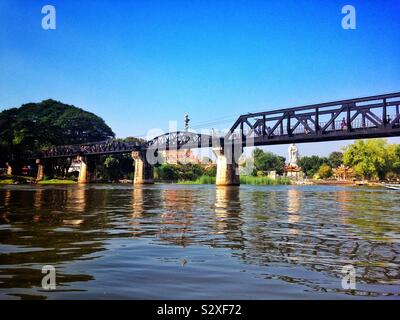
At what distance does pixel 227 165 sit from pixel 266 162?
102m

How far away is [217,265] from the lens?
7680 mm

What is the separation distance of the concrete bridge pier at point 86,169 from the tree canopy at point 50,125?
37.8 feet

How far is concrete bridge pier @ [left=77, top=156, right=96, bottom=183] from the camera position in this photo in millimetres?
127250

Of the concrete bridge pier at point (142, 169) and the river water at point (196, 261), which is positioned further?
Result: the concrete bridge pier at point (142, 169)

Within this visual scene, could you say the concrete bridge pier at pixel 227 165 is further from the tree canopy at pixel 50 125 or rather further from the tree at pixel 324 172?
the tree at pixel 324 172

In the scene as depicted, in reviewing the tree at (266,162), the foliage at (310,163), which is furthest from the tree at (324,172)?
the tree at (266,162)

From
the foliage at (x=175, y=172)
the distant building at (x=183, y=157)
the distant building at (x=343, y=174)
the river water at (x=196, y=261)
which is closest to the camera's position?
the river water at (x=196, y=261)

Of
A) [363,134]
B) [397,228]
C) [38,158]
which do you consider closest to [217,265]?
[397,228]

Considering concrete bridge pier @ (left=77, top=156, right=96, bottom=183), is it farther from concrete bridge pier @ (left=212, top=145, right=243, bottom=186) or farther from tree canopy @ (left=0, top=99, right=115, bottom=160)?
concrete bridge pier @ (left=212, top=145, right=243, bottom=186)

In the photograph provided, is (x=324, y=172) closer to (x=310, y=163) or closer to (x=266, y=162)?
(x=310, y=163)

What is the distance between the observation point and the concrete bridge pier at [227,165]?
92.2 m

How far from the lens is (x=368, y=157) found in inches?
5079
